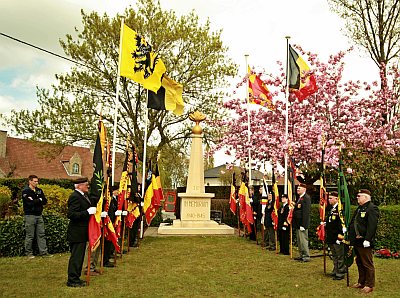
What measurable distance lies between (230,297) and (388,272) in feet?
14.6

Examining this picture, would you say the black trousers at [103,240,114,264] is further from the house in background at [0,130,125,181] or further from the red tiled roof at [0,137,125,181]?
the red tiled roof at [0,137,125,181]

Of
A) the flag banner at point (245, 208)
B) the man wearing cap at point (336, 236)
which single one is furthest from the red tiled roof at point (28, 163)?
the man wearing cap at point (336, 236)

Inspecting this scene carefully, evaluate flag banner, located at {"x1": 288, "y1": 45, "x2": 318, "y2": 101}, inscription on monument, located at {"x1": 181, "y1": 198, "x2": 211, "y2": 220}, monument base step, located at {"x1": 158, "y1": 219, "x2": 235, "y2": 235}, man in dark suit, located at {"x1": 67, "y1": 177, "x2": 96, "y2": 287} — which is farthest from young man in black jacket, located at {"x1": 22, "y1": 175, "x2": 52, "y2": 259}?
flag banner, located at {"x1": 288, "y1": 45, "x2": 318, "y2": 101}

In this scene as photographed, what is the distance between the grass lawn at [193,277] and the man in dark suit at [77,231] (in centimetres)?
29

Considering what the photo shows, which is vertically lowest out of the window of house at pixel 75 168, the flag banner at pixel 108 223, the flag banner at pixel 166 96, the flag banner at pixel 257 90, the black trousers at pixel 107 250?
the black trousers at pixel 107 250

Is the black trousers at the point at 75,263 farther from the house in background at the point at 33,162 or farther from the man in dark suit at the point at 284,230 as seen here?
the house in background at the point at 33,162

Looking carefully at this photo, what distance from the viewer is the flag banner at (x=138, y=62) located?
11891 mm

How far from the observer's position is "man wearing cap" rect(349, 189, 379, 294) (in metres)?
7.44

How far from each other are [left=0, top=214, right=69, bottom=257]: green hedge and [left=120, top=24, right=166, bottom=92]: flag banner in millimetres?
4551

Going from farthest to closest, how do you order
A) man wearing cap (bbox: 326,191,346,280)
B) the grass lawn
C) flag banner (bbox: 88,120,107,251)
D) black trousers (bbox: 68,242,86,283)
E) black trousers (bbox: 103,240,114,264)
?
black trousers (bbox: 103,240,114,264) < man wearing cap (bbox: 326,191,346,280) < flag banner (bbox: 88,120,107,251) < black trousers (bbox: 68,242,86,283) < the grass lawn

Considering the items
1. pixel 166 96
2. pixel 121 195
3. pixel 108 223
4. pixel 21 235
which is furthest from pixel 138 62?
pixel 21 235

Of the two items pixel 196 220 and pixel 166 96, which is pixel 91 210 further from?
pixel 196 220

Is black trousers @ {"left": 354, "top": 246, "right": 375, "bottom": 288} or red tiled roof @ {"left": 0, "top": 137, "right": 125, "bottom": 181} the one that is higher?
red tiled roof @ {"left": 0, "top": 137, "right": 125, "bottom": 181}

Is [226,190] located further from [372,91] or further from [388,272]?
[388,272]
